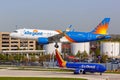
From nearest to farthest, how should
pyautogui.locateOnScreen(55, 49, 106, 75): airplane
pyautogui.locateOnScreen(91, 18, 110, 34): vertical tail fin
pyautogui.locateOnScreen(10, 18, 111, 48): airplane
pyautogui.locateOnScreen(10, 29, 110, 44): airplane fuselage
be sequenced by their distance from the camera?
pyautogui.locateOnScreen(10, 18, 111, 48): airplane, pyautogui.locateOnScreen(10, 29, 110, 44): airplane fuselage, pyautogui.locateOnScreen(55, 49, 106, 75): airplane, pyautogui.locateOnScreen(91, 18, 110, 34): vertical tail fin

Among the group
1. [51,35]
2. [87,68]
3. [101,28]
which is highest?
[101,28]

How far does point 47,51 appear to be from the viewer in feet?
624

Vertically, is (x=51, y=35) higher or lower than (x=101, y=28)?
lower

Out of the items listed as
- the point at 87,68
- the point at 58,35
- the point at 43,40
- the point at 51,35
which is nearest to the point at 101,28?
the point at 87,68

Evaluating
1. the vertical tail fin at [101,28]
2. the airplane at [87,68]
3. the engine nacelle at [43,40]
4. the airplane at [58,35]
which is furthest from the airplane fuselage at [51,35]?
the airplane at [87,68]

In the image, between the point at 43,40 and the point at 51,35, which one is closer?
the point at 43,40

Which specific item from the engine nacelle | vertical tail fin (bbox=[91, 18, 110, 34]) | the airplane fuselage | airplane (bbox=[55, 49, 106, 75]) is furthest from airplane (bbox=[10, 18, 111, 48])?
airplane (bbox=[55, 49, 106, 75])

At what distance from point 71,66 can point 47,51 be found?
10842 centimetres

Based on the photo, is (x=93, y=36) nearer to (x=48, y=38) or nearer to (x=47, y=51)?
(x=48, y=38)

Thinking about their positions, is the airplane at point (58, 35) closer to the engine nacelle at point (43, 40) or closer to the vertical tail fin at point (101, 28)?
the engine nacelle at point (43, 40)

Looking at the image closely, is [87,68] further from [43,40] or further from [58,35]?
[43,40]

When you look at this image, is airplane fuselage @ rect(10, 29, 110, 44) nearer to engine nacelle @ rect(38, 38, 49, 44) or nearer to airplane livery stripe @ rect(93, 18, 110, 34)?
engine nacelle @ rect(38, 38, 49, 44)

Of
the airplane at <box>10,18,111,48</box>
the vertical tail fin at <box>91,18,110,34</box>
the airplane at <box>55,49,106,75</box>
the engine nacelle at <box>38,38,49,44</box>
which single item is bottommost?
the airplane at <box>55,49,106,75</box>

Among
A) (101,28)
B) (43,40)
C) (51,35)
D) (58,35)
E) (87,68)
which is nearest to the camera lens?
(43,40)
